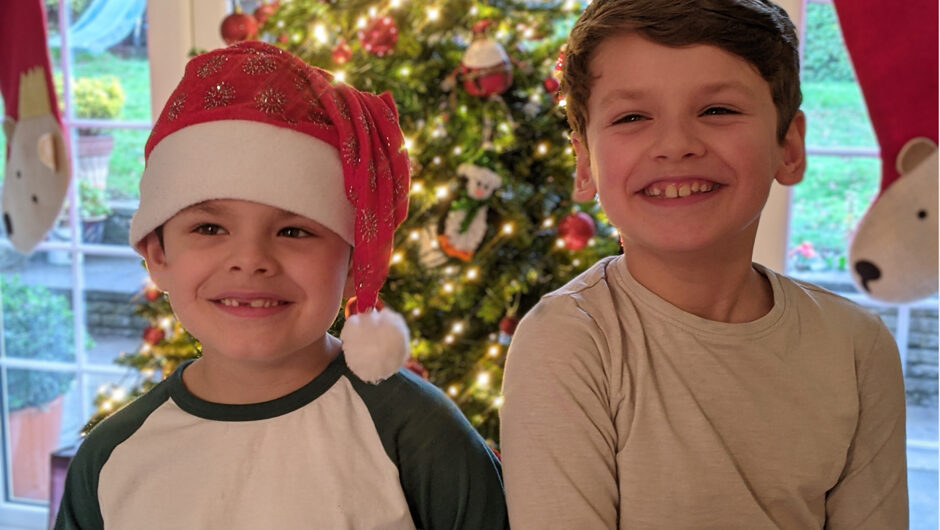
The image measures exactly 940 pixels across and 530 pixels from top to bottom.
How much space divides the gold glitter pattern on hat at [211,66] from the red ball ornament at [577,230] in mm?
1237

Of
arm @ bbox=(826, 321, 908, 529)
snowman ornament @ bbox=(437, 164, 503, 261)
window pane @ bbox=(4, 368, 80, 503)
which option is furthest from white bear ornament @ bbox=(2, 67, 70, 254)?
arm @ bbox=(826, 321, 908, 529)

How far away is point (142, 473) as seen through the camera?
3.27 feet

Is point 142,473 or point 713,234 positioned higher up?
point 713,234

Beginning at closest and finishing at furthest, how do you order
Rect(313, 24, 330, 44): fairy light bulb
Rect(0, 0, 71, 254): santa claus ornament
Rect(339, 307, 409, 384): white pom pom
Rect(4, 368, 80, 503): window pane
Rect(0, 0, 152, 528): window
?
Rect(339, 307, 409, 384): white pom pom, Rect(313, 24, 330, 44): fairy light bulb, Rect(0, 0, 71, 254): santa claus ornament, Rect(0, 0, 152, 528): window, Rect(4, 368, 80, 503): window pane

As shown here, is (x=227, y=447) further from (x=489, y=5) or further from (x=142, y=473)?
(x=489, y=5)

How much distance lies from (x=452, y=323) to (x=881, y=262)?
3.38ft

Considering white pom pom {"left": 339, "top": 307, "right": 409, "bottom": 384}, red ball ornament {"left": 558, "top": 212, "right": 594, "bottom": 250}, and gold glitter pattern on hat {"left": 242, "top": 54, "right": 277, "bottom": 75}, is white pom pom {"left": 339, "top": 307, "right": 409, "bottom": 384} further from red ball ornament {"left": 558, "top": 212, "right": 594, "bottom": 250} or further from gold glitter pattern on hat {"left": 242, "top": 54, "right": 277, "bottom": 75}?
red ball ornament {"left": 558, "top": 212, "right": 594, "bottom": 250}

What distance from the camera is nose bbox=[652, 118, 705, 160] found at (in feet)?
3.18

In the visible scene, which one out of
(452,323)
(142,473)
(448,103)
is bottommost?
(452,323)

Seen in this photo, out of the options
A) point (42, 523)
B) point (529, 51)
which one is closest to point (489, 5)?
point (529, 51)

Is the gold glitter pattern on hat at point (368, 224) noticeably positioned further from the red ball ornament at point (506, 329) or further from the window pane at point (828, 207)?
the window pane at point (828, 207)

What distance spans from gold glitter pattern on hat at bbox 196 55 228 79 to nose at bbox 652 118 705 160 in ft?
1.64

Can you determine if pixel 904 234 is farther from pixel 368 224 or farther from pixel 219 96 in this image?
pixel 219 96

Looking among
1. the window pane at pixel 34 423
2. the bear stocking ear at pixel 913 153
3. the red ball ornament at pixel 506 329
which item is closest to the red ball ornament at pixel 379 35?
the red ball ornament at pixel 506 329
